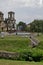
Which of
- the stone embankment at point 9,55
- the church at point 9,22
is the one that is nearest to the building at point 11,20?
the church at point 9,22

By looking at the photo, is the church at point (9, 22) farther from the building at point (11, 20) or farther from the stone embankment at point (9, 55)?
the stone embankment at point (9, 55)

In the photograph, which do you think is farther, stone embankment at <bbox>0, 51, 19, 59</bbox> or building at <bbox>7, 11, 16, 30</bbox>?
building at <bbox>7, 11, 16, 30</bbox>

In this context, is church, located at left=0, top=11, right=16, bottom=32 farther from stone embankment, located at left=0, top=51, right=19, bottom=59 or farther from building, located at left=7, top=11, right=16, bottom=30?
stone embankment, located at left=0, top=51, right=19, bottom=59

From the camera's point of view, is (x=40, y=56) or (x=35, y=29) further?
(x=35, y=29)

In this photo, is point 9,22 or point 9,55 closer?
point 9,55

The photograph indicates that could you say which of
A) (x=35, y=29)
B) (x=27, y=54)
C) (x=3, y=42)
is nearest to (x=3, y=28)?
(x=35, y=29)

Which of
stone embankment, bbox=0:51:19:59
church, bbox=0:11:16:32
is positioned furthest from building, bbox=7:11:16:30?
stone embankment, bbox=0:51:19:59

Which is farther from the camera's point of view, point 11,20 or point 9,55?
point 11,20

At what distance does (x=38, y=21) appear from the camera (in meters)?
78.2

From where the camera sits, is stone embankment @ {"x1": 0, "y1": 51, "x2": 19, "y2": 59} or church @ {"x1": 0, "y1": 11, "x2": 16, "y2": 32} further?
church @ {"x1": 0, "y1": 11, "x2": 16, "y2": 32}

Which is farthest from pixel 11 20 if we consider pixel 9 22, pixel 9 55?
pixel 9 55

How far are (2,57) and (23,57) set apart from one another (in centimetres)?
174

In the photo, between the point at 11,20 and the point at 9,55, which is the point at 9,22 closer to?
the point at 11,20

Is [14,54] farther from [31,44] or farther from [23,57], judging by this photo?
[31,44]
